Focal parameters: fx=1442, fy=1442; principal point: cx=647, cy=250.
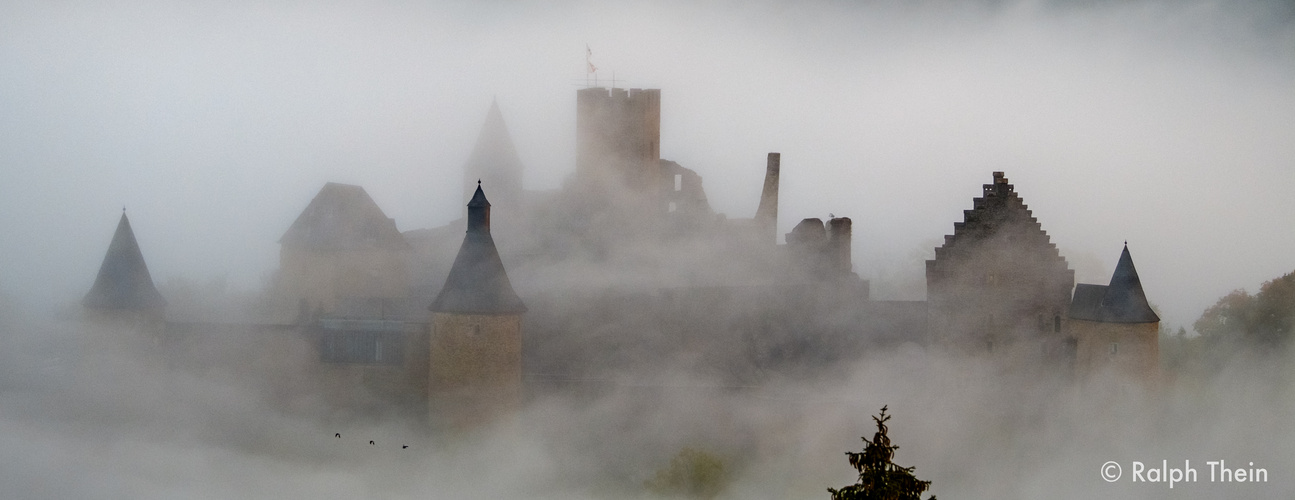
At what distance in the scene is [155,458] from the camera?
110ft

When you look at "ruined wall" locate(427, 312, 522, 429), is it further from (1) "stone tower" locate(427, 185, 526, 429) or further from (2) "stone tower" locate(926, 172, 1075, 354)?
(2) "stone tower" locate(926, 172, 1075, 354)

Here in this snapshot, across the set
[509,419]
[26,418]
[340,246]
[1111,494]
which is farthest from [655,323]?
[26,418]

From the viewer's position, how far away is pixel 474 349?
32.5 meters

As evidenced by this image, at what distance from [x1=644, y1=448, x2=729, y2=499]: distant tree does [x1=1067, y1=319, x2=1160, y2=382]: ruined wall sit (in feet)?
29.8

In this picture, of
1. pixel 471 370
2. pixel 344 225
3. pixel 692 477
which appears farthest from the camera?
pixel 344 225

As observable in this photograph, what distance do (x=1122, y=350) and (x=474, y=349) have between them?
15116mm

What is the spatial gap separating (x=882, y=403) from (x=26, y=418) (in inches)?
800

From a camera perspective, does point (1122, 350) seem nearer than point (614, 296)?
Yes

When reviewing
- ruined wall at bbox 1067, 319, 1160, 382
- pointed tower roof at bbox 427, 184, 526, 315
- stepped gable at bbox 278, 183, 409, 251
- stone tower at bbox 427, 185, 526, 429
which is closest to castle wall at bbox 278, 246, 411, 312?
stepped gable at bbox 278, 183, 409, 251

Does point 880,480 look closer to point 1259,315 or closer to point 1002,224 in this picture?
point 1002,224

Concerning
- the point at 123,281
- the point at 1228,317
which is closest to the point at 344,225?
the point at 123,281

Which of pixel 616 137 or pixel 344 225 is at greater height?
pixel 616 137

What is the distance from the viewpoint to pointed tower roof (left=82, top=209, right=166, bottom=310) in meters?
35.3

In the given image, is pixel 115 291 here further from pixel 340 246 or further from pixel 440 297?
pixel 440 297
